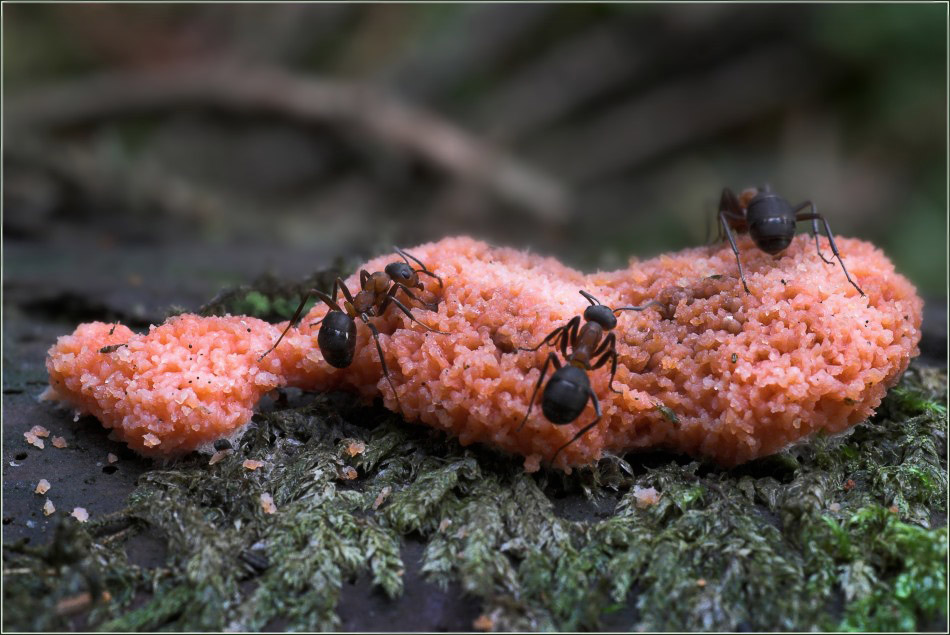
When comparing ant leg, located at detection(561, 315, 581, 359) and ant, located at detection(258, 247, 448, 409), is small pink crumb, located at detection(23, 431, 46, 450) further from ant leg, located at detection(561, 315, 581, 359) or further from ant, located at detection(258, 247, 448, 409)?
ant leg, located at detection(561, 315, 581, 359)

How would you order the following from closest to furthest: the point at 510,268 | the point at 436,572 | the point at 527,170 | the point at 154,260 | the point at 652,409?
the point at 436,572 → the point at 652,409 → the point at 510,268 → the point at 154,260 → the point at 527,170

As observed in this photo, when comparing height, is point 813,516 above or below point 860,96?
below

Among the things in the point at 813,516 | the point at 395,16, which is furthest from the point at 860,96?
the point at 813,516

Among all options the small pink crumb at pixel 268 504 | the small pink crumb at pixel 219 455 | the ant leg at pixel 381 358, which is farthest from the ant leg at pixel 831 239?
the small pink crumb at pixel 219 455

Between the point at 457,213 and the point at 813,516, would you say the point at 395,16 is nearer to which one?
the point at 457,213

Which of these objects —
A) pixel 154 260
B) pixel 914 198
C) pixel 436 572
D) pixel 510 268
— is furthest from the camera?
pixel 914 198

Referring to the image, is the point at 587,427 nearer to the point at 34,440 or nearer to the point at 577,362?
the point at 577,362
